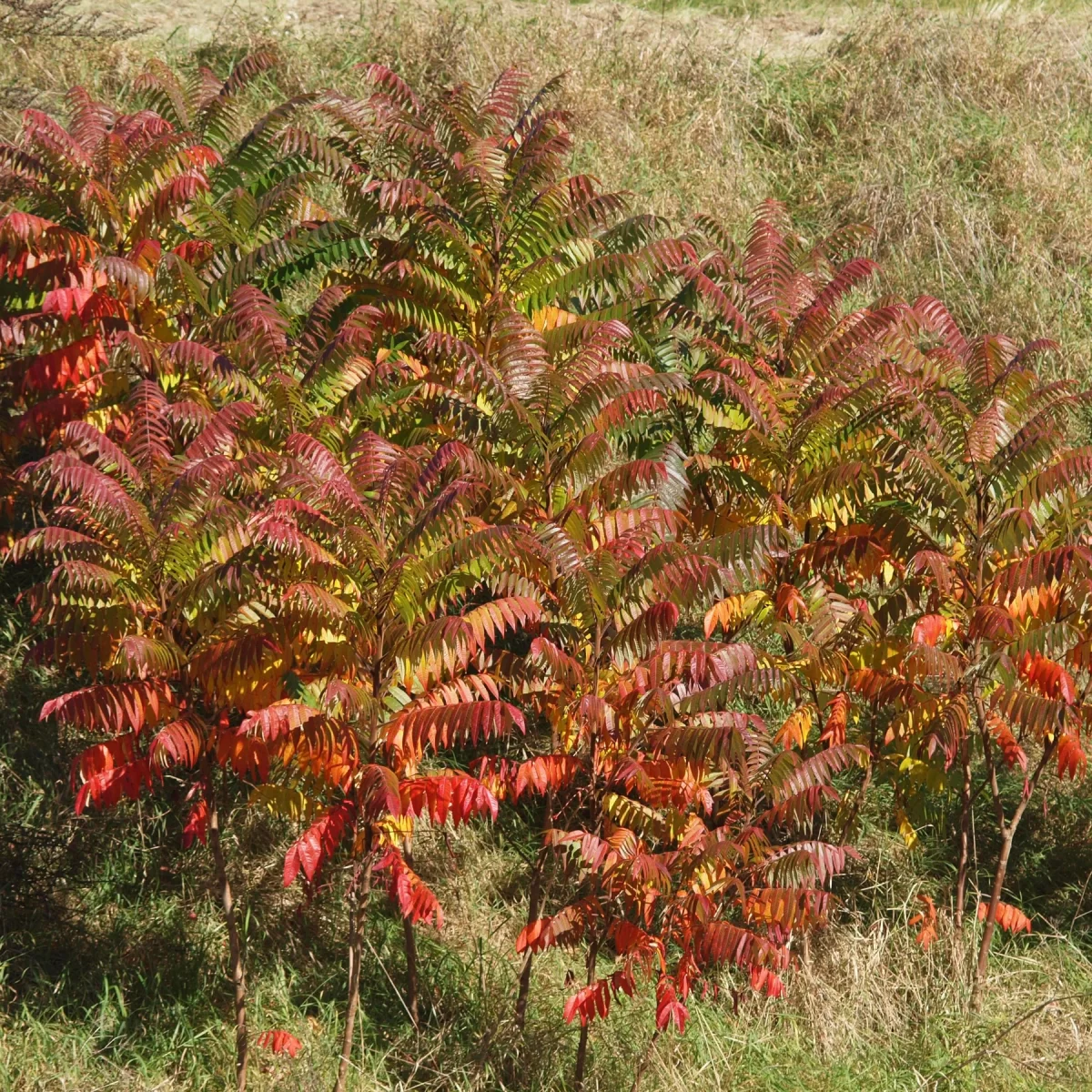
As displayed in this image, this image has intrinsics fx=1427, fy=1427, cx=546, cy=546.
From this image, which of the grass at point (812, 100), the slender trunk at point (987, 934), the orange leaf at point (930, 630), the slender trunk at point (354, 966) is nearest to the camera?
the slender trunk at point (354, 966)

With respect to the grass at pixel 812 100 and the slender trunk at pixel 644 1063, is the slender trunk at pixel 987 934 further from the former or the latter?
the grass at pixel 812 100

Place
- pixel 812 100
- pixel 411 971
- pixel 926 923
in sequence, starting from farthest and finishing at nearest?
pixel 812 100 → pixel 926 923 → pixel 411 971

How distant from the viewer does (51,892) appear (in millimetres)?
7125

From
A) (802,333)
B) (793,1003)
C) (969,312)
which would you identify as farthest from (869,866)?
(969,312)

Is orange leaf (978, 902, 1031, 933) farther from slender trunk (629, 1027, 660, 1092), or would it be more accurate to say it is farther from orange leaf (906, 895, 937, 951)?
slender trunk (629, 1027, 660, 1092)

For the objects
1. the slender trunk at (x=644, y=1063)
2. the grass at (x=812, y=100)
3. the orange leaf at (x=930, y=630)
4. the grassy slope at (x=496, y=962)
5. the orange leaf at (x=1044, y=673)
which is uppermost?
the grass at (x=812, y=100)

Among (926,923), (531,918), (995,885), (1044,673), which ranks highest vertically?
(1044,673)

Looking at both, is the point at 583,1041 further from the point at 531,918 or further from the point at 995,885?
the point at 995,885

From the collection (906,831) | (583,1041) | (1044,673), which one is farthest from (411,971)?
(1044,673)

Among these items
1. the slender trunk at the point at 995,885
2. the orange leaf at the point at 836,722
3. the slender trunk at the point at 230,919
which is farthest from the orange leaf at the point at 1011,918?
the slender trunk at the point at 230,919

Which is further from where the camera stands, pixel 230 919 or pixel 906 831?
pixel 906 831

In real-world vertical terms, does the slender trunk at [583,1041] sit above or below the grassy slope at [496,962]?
above

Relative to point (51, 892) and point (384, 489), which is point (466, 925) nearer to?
point (51, 892)

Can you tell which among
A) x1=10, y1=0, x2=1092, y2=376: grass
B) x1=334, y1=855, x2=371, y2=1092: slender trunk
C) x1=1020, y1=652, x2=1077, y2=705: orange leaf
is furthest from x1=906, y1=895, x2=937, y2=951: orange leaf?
x1=10, y1=0, x2=1092, y2=376: grass
